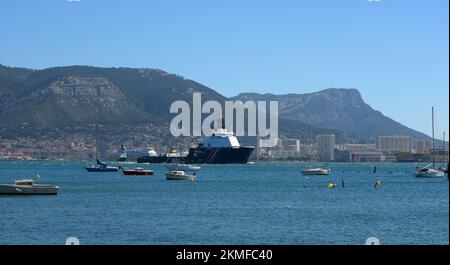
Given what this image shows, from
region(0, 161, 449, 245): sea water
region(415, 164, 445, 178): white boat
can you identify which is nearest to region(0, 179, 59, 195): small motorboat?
region(0, 161, 449, 245): sea water

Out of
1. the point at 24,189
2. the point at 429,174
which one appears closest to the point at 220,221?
the point at 24,189

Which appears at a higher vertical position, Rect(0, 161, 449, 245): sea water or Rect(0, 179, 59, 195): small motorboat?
Rect(0, 179, 59, 195): small motorboat

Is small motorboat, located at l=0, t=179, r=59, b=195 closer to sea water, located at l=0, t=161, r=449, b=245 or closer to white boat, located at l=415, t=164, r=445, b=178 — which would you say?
sea water, located at l=0, t=161, r=449, b=245

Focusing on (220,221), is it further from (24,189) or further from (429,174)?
(429,174)

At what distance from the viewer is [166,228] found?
36.6m

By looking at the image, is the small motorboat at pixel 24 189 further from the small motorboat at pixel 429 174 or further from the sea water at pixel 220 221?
the small motorboat at pixel 429 174

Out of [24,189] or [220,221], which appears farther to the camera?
[24,189]
